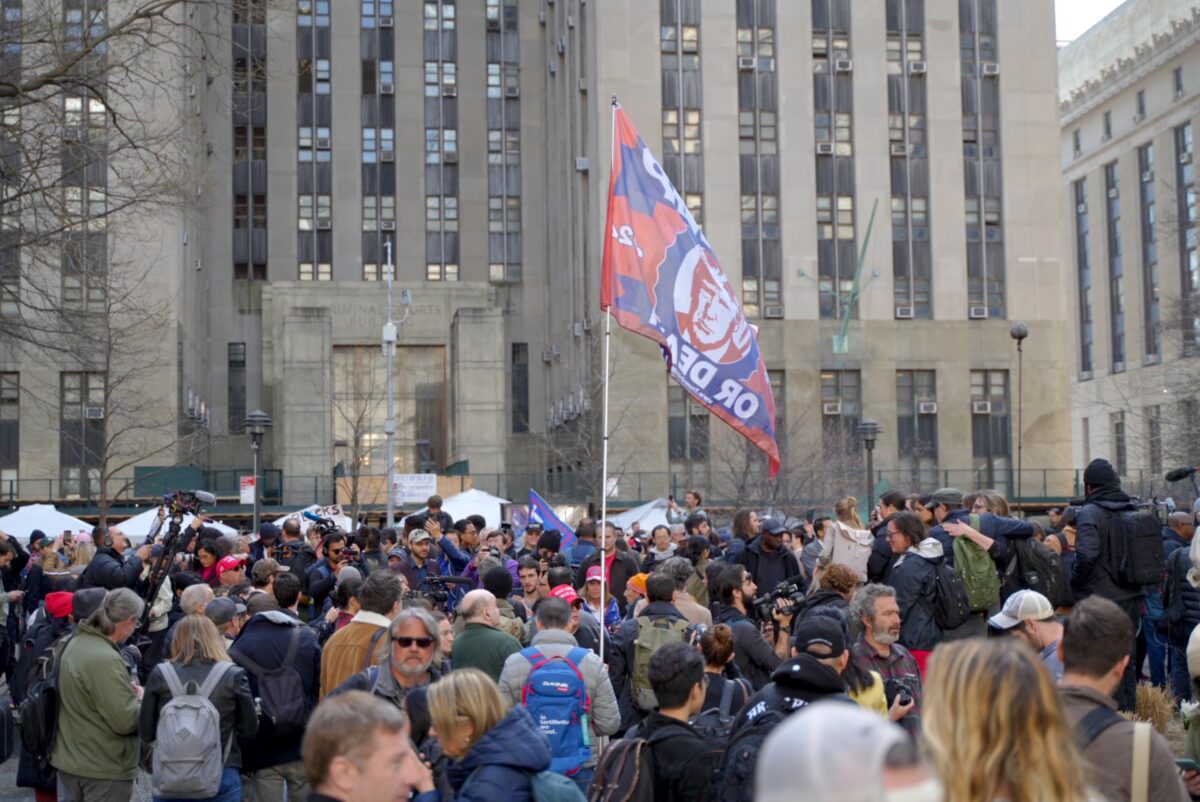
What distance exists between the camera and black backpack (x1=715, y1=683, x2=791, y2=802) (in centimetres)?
692

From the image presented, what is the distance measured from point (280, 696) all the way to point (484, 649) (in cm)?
139

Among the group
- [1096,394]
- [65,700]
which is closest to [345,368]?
[65,700]

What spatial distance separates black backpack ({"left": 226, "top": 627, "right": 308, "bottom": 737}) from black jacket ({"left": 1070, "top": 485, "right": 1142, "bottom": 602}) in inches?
252

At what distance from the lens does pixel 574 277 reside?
216ft

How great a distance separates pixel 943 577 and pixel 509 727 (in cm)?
557

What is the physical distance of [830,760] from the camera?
233 centimetres

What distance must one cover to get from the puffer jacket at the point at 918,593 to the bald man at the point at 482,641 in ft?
10.2

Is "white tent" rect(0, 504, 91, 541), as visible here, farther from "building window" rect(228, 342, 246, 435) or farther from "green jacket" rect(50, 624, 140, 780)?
"building window" rect(228, 342, 246, 435)

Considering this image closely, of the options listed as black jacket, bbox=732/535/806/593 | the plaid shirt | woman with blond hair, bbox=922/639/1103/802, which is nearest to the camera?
woman with blond hair, bbox=922/639/1103/802

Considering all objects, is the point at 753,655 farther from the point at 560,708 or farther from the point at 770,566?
the point at 770,566

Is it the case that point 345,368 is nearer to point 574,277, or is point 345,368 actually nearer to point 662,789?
point 574,277

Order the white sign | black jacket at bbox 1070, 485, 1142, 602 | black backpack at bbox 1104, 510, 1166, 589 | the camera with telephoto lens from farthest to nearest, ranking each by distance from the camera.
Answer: the white sign → black jacket at bbox 1070, 485, 1142, 602 → black backpack at bbox 1104, 510, 1166, 589 → the camera with telephoto lens

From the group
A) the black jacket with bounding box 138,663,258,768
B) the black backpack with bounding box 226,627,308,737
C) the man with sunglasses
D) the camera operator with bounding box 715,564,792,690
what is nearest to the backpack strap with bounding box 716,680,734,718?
the camera operator with bounding box 715,564,792,690

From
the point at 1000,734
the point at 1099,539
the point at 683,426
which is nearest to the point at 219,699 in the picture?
the point at 1000,734
